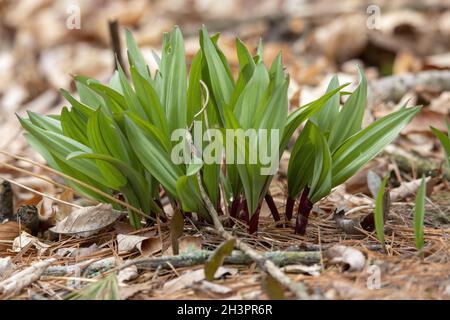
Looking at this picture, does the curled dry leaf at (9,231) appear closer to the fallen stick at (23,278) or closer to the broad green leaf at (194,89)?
the fallen stick at (23,278)

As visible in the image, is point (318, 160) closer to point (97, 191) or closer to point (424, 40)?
point (97, 191)

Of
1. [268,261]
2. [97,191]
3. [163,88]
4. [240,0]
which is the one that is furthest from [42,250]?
[240,0]

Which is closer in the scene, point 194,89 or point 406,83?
point 194,89

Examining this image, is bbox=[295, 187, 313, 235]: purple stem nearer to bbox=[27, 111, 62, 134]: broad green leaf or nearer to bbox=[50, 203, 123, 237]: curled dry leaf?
bbox=[50, 203, 123, 237]: curled dry leaf

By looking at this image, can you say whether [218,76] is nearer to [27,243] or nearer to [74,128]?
[74,128]

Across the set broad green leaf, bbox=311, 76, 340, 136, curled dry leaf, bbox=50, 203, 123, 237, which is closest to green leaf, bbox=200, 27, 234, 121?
broad green leaf, bbox=311, 76, 340, 136

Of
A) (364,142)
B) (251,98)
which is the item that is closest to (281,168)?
(364,142)

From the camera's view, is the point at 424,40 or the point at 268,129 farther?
the point at 424,40
